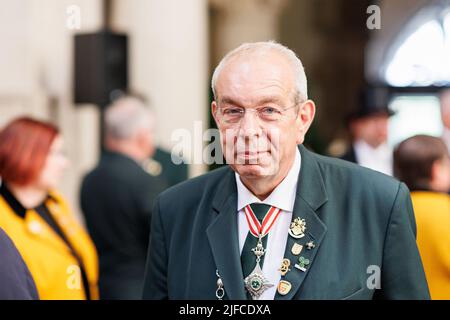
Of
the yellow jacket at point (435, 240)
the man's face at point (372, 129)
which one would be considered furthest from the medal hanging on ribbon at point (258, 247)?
the man's face at point (372, 129)

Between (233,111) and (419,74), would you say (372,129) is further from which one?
(233,111)

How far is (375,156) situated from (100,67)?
1915 mm

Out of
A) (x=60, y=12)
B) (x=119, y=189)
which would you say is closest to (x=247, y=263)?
(x=119, y=189)

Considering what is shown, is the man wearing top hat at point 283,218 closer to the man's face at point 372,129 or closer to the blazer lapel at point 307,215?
the blazer lapel at point 307,215

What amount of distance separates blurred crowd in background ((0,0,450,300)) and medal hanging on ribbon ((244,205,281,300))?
52 centimetres

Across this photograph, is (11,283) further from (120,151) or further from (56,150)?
(120,151)

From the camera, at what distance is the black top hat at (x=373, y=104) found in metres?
4.63

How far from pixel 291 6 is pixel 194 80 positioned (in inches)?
99.5

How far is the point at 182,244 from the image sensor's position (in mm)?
2260

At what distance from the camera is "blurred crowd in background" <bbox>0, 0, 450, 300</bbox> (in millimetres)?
3164

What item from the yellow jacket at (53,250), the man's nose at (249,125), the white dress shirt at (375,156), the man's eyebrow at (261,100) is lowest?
the yellow jacket at (53,250)

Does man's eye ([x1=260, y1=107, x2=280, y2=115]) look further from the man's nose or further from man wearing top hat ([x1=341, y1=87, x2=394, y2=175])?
man wearing top hat ([x1=341, y1=87, x2=394, y2=175])

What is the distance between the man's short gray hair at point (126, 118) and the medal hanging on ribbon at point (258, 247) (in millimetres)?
1879

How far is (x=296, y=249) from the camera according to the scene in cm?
213
